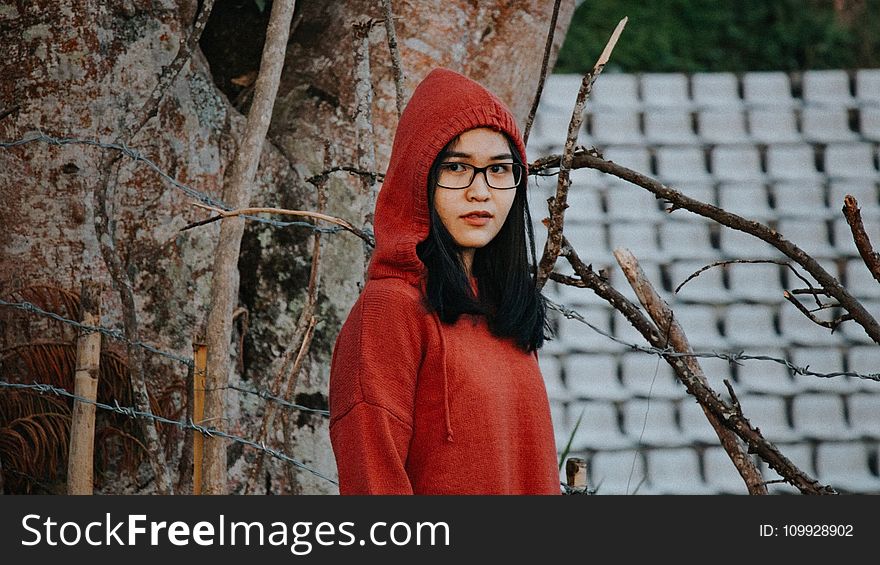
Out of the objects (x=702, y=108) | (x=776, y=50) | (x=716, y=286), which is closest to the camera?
(x=716, y=286)

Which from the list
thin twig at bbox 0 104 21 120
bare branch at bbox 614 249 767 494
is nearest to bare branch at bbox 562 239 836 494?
bare branch at bbox 614 249 767 494

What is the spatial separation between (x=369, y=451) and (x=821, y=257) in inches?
137

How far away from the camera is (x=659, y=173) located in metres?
4.96

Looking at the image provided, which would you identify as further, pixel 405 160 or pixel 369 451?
pixel 405 160

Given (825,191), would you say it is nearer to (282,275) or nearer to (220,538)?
(282,275)

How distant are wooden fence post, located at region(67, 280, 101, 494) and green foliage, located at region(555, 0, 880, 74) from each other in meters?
4.89

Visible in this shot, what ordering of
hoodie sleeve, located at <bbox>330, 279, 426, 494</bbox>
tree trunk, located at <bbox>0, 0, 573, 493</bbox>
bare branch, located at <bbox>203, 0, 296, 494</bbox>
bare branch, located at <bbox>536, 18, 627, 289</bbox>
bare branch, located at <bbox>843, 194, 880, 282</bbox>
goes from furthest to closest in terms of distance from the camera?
tree trunk, located at <bbox>0, 0, 573, 493</bbox> → bare branch, located at <bbox>203, 0, 296, 494</bbox> → bare branch, located at <bbox>843, 194, 880, 282</bbox> → bare branch, located at <bbox>536, 18, 627, 289</bbox> → hoodie sleeve, located at <bbox>330, 279, 426, 494</bbox>

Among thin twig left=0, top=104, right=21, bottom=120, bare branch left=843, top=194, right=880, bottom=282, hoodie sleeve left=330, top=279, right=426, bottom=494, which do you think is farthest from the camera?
thin twig left=0, top=104, right=21, bottom=120

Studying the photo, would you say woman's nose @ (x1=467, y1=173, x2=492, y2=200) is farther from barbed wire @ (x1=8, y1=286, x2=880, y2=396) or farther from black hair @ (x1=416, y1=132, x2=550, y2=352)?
barbed wire @ (x1=8, y1=286, x2=880, y2=396)

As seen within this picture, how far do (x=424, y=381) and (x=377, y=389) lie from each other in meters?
0.09

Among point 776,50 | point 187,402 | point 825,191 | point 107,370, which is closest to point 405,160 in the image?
point 187,402

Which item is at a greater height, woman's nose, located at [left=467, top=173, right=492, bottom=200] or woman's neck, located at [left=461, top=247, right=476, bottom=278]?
woman's nose, located at [left=467, top=173, right=492, bottom=200]

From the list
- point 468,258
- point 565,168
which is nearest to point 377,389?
point 468,258

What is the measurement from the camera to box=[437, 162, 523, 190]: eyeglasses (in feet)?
6.13
